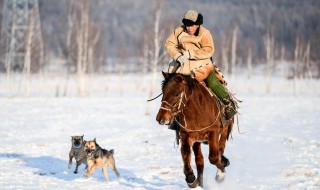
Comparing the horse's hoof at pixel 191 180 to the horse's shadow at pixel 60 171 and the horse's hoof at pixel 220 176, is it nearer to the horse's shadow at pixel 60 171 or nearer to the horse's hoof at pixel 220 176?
the horse's hoof at pixel 220 176

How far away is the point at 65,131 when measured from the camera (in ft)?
72.8

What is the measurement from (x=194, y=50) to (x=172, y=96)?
1.53m

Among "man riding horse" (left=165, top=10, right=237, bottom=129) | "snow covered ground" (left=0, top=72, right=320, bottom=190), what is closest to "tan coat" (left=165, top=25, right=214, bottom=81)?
"man riding horse" (left=165, top=10, right=237, bottom=129)

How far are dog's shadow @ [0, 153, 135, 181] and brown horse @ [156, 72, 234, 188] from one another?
3119mm

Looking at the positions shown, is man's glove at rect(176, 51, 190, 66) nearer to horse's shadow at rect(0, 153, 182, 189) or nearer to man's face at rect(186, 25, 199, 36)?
man's face at rect(186, 25, 199, 36)

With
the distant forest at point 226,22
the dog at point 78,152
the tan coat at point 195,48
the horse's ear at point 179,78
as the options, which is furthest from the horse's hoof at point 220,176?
the distant forest at point 226,22

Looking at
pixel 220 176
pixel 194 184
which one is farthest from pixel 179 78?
pixel 220 176

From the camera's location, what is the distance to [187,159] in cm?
889

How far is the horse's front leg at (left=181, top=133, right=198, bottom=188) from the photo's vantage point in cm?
876

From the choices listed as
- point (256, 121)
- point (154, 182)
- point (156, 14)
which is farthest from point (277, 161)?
point (156, 14)

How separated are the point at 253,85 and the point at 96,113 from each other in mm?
39576

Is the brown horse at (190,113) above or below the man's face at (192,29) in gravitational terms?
below

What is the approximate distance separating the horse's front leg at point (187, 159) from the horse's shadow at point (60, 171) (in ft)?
6.21

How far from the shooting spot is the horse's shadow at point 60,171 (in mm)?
11359
